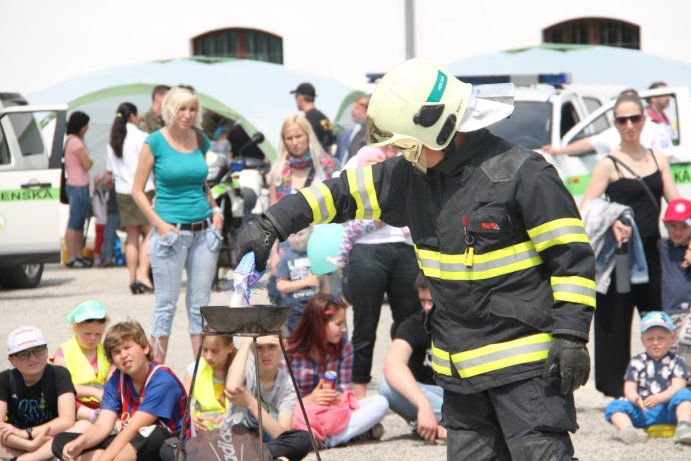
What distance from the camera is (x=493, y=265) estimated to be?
4359 millimetres

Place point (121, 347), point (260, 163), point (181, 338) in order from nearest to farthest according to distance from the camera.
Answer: point (121, 347), point (181, 338), point (260, 163)

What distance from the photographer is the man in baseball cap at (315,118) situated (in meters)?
14.2

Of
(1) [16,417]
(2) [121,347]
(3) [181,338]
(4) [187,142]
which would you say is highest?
(4) [187,142]

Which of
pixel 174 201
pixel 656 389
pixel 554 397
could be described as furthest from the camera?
pixel 174 201

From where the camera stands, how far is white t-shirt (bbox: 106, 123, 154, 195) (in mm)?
13262

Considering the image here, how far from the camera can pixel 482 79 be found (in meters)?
13.5

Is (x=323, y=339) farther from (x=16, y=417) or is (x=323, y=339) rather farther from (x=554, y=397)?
(x=554, y=397)

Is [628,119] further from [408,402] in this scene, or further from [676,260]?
[408,402]

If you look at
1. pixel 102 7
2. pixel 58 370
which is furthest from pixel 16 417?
pixel 102 7

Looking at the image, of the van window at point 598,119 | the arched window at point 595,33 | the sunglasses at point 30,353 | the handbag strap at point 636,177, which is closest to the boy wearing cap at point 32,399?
the sunglasses at point 30,353

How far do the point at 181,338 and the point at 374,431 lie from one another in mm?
3643

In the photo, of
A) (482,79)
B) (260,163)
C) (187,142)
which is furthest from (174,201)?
(260,163)

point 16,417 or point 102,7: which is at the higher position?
point 102,7

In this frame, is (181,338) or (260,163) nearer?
(181,338)
